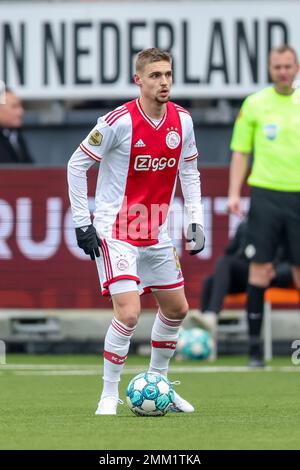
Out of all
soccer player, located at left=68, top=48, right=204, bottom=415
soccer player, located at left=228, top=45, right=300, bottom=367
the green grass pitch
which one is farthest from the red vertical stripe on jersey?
soccer player, located at left=228, top=45, right=300, bottom=367

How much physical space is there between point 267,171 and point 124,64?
4237 mm

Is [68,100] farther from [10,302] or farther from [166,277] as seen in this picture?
[166,277]

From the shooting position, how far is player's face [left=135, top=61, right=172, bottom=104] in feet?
26.8

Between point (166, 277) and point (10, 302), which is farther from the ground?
point (10, 302)

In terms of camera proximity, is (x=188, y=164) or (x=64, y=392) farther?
(x=64, y=392)

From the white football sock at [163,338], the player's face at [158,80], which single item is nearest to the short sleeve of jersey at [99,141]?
the player's face at [158,80]

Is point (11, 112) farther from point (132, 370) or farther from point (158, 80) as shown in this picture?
point (158, 80)

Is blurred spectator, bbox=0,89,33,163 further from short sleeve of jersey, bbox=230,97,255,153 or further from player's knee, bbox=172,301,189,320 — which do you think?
player's knee, bbox=172,301,189,320

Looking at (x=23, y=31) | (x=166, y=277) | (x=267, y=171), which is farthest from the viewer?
(x=23, y=31)

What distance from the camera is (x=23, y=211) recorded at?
1459cm

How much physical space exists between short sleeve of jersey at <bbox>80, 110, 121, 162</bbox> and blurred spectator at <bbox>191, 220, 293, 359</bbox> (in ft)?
18.2

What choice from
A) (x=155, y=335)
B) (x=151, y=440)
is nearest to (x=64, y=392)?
(x=155, y=335)

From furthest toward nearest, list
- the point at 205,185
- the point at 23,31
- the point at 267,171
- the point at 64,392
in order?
the point at 23,31 < the point at 205,185 < the point at 267,171 < the point at 64,392
